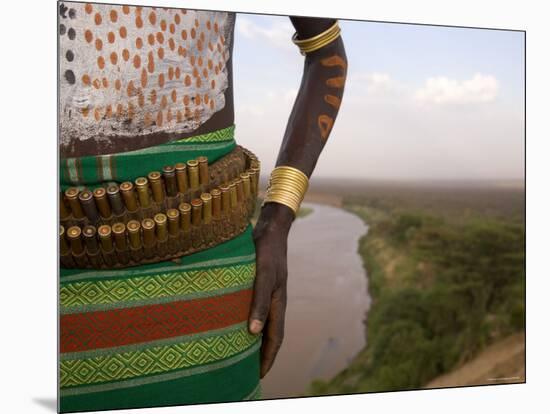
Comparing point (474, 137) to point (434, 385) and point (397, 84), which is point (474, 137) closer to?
point (397, 84)

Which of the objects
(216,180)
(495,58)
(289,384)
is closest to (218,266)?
(216,180)

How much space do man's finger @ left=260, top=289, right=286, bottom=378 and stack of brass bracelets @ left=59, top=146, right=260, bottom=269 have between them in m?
0.27

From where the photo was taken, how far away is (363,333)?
2828mm

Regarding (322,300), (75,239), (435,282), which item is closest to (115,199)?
(75,239)

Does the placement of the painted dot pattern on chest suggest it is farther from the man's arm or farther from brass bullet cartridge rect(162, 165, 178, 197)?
the man's arm

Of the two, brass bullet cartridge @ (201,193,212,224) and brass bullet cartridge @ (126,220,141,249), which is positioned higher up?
brass bullet cartridge @ (201,193,212,224)

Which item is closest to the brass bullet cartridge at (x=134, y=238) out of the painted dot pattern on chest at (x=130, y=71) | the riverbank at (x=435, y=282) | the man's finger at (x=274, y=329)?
the painted dot pattern on chest at (x=130, y=71)

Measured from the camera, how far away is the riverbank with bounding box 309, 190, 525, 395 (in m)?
2.81

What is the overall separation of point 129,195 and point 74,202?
13cm

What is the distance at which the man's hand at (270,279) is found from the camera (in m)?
2.17

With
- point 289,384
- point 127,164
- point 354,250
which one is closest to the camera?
point 127,164

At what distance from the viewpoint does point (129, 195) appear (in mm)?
1920

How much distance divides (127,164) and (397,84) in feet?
4.12

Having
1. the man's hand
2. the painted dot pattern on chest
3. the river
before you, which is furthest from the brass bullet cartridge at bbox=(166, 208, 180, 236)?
the river
